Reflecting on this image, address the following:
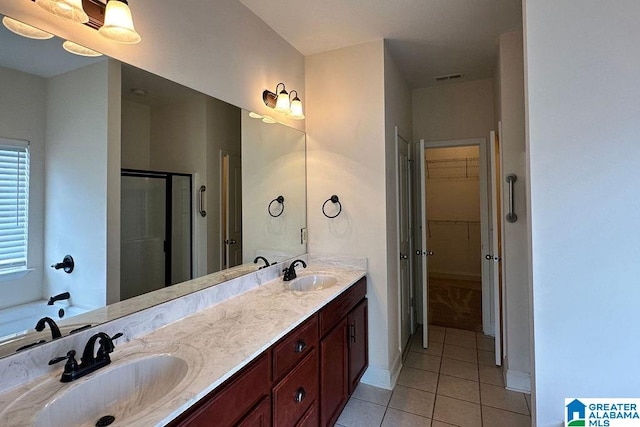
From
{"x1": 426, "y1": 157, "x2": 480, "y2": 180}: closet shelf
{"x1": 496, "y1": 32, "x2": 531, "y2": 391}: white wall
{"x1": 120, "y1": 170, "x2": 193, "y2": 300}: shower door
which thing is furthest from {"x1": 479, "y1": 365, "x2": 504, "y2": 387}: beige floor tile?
{"x1": 426, "y1": 157, "x2": 480, "y2": 180}: closet shelf

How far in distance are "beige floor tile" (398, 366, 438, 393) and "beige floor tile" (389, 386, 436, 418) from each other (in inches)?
2.4

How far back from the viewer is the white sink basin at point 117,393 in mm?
890

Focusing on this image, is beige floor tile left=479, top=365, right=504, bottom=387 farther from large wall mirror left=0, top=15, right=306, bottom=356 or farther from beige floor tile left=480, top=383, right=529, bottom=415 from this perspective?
large wall mirror left=0, top=15, right=306, bottom=356

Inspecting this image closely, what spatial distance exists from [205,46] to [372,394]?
102 inches

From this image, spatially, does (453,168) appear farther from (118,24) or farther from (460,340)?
(118,24)

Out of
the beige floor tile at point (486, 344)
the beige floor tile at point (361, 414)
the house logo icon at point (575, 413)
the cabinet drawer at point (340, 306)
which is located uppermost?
the cabinet drawer at point (340, 306)

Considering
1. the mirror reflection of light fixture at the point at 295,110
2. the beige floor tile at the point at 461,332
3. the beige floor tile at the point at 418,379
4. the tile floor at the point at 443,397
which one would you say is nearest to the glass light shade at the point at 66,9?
the mirror reflection of light fixture at the point at 295,110

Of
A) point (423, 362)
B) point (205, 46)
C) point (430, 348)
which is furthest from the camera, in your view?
point (430, 348)

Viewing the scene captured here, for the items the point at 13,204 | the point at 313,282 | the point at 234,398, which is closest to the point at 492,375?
the point at 313,282

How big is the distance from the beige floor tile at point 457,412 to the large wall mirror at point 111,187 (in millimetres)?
1623

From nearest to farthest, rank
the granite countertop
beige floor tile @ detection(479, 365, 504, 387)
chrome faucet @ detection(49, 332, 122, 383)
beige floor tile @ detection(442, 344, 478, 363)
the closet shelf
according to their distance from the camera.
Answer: the granite countertop
chrome faucet @ detection(49, 332, 122, 383)
beige floor tile @ detection(479, 365, 504, 387)
beige floor tile @ detection(442, 344, 478, 363)
the closet shelf

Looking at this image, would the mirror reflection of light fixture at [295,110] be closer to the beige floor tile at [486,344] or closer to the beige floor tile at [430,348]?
the beige floor tile at [430,348]

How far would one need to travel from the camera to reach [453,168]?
5.69m

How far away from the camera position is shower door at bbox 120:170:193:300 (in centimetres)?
140
